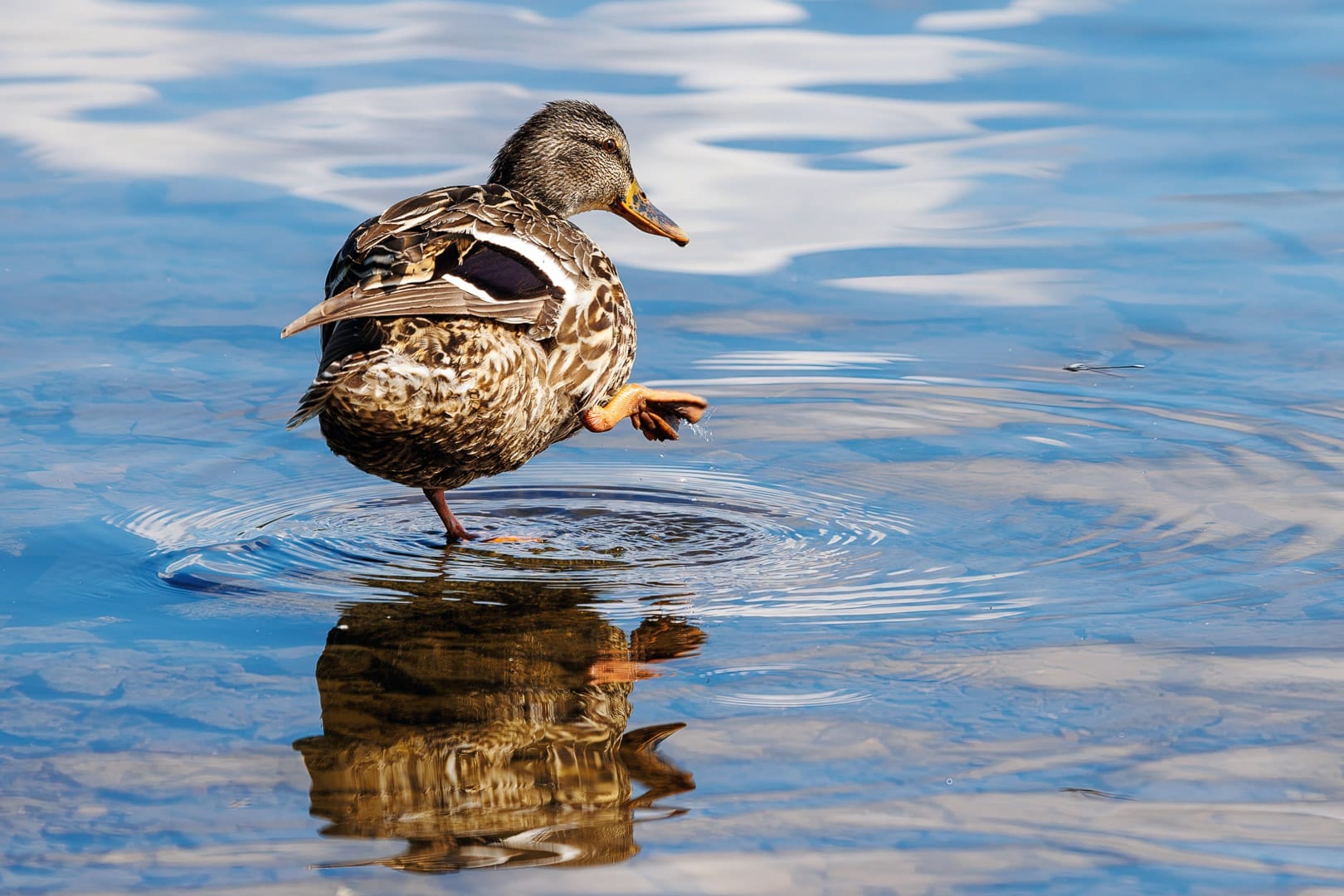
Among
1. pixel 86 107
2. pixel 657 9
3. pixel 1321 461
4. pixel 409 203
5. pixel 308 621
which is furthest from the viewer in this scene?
pixel 657 9

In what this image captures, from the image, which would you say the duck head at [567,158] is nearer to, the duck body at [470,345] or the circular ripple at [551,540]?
the duck body at [470,345]

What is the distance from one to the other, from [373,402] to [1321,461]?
11.8 feet

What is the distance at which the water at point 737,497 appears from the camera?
4125 millimetres

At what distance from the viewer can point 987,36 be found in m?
13.5

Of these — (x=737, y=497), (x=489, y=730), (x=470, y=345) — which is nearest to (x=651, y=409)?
(x=737, y=497)

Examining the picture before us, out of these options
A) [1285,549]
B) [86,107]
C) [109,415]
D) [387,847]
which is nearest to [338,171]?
[86,107]

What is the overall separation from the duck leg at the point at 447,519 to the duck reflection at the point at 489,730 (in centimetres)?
59

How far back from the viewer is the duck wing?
5.59 metres

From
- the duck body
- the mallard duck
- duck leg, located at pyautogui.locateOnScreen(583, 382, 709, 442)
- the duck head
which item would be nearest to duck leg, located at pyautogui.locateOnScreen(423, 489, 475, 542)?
the mallard duck

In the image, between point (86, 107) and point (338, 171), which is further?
point (86, 107)

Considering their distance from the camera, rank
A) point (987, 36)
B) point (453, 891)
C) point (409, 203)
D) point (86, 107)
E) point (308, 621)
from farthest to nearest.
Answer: point (987, 36), point (86, 107), point (409, 203), point (308, 621), point (453, 891)

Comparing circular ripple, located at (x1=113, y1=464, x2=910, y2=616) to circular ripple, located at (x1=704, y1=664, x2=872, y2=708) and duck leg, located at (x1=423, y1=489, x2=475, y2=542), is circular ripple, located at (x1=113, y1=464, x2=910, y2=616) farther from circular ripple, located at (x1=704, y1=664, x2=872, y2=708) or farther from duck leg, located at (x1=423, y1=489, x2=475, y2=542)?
circular ripple, located at (x1=704, y1=664, x2=872, y2=708)

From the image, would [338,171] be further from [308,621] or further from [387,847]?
[387,847]

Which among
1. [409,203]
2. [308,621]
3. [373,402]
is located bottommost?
[308,621]
